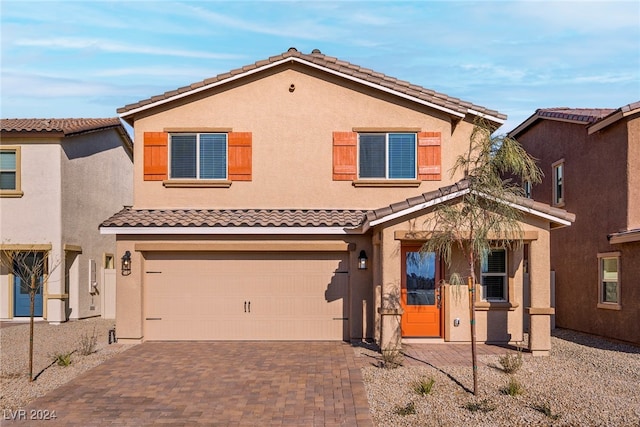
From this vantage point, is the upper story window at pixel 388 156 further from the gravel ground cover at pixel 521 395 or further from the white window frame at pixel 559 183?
the white window frame at pixel 559 183

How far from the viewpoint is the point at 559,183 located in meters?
19.2

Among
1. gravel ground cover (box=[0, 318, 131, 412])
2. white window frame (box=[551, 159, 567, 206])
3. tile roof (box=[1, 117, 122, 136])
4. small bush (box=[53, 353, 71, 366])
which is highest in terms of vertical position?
tile roof (box=[1, 117, 122, 136])

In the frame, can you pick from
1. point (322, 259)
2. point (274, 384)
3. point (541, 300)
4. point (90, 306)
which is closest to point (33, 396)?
point (274, 384)

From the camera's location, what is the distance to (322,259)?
1503cm

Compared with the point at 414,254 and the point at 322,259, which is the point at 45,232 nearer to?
the point at 322,259

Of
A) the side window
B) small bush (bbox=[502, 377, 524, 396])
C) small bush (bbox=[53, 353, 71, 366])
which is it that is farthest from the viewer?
the side window

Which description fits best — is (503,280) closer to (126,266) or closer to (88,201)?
(126,266)

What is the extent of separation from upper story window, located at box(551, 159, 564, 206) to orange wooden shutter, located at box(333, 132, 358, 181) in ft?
23.4

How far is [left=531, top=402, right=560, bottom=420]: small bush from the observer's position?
840 centimetres

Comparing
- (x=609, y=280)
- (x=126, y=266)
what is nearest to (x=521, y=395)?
(x=609, y=280)

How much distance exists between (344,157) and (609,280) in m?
7.40

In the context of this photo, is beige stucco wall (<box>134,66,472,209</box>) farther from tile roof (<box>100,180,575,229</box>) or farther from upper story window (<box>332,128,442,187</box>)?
tile roof (<box>100,180,575,229</box>)

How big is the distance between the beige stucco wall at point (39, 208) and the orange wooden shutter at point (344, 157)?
29.6ft

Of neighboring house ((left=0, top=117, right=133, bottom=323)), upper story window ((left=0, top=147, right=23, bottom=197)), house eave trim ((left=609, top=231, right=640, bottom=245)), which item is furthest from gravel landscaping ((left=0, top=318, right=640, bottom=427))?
upper story window ((left=0, top=147, right=23, bottom=197))
